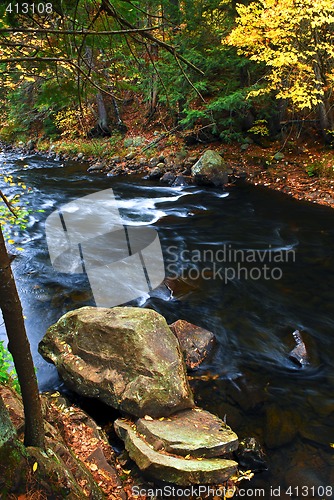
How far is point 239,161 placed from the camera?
583 inches

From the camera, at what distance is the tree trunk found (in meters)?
1.95

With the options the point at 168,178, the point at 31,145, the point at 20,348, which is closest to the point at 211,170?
the point at 168,178

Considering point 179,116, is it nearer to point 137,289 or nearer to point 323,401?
point 137,289

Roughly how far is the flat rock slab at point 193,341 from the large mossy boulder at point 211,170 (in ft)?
30.2

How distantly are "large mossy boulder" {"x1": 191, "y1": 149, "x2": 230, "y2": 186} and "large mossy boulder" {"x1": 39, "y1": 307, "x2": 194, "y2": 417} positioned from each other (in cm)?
994

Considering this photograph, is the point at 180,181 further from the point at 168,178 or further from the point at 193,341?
the point at 193,341

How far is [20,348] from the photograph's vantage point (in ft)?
6.88

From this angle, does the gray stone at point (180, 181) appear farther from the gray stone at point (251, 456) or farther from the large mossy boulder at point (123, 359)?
the gray stone at point (251, 456)

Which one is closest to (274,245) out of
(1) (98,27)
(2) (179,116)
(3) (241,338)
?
(3) (241,338)

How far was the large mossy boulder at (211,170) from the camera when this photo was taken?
45.3 feet

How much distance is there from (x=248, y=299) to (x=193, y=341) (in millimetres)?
2174

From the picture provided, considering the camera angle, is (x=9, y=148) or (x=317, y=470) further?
(x=9, y=148)

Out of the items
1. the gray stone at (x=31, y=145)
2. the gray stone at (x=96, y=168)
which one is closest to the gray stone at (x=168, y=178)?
the gray stone at (x=96, y=168)

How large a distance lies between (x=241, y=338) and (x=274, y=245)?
4227mm
